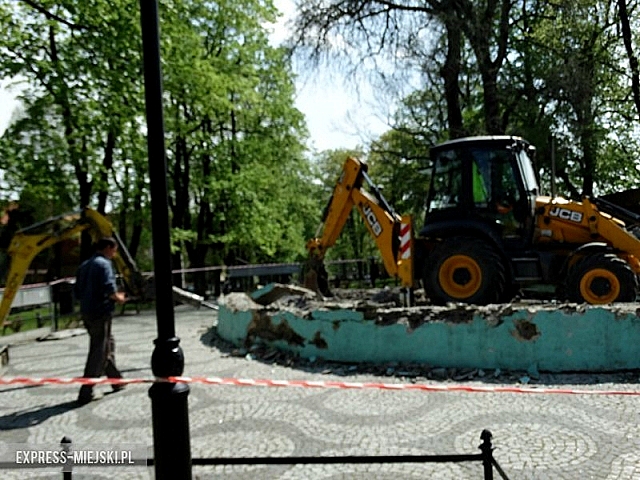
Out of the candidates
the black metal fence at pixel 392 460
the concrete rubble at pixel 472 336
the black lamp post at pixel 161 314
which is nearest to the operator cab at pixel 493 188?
the concrete rubble at pixel 472 336

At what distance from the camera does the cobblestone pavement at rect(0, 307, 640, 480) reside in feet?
12.5

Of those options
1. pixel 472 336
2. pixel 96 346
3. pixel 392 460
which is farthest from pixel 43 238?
pixel 392 460

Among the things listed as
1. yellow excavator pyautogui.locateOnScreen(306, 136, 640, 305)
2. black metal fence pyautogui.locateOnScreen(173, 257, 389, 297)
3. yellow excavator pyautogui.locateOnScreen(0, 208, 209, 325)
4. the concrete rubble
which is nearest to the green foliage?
black metal fence pyautogui.locateOnScreen(173, 257, 389, 297)

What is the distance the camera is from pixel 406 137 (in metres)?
25.6

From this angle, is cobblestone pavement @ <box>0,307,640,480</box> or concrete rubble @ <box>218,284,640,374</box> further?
concrete rubble @ <box>218,284,640,374</box>

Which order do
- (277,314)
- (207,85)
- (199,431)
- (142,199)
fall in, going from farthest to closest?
1. (142,199)
2. (207,85)
3. (277,314)
4. (199,431)

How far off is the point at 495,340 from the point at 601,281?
2777 mm

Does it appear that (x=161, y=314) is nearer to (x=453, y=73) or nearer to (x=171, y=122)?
(x=453, y=73)

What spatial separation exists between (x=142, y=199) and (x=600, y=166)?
59.5 ft

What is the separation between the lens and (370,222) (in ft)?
34.2

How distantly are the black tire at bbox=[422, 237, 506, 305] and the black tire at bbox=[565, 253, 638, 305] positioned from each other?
1106 millimetres

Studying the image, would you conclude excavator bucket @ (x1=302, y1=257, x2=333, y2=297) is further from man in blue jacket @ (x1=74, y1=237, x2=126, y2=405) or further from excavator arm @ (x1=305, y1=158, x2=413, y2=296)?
man in blue jacket @ (x1=74, y1=237, x2=126, y2=405)

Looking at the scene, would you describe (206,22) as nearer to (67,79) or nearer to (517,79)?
(67,79)

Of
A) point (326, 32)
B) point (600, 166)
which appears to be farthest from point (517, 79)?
point (326, 32)
